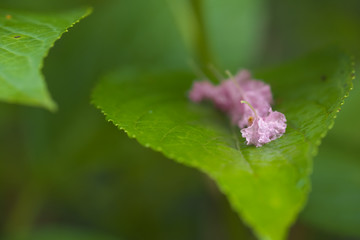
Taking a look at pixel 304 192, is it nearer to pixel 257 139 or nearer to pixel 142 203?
pixel 257 139

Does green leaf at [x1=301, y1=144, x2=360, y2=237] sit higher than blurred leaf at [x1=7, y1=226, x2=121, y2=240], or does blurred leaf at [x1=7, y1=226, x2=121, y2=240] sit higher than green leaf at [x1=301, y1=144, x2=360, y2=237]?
blurred leaf at [x1=7, y1=226, x2=121, y2=240]

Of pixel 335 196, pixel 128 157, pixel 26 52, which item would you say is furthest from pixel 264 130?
pixel 128 157

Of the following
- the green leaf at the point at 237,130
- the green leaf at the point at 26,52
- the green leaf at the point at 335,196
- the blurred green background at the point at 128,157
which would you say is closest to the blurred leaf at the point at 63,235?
the blurred green background at the point at 128,157

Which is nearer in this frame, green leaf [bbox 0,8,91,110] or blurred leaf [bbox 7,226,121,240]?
green leaf [bbox 0,8,91,110]

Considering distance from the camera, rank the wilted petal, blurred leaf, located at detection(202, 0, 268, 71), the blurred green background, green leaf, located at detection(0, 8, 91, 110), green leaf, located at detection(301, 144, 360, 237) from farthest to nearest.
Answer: blurred leaf, located at detection(202, 0, 268, 71) → the blurred green background → green leaf, located at detection(301, 144, 360, 237) → the wilted petal → green leaf, located at detection(0, 8, 91, 110)

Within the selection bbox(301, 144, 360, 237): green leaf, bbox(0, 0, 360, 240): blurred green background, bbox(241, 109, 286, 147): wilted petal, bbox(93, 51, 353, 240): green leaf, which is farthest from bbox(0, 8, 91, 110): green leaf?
bbox(301, 144, 360, 237): green leaf

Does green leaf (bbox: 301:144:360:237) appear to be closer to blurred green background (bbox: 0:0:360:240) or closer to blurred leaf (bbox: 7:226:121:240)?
blurred green background (bbox: 0:0:360:240)

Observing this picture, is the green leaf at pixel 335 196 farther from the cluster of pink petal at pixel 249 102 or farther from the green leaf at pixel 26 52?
the green leaf at pixel 26 52
